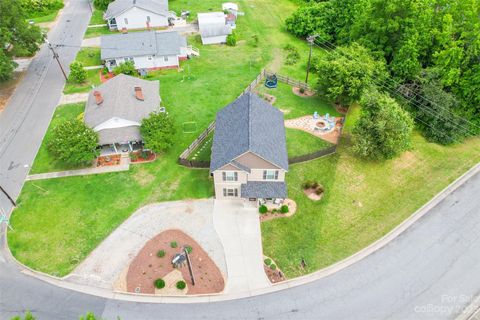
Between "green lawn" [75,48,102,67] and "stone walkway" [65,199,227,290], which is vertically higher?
"green lawn" [75,48,102,67]

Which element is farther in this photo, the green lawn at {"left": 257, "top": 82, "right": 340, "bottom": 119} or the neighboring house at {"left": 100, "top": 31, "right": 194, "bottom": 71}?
the neighboring house at {"left": 100, "top": 31, "right": 194, "bottom": 71}

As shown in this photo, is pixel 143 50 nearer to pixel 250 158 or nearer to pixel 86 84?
pixel 86 84

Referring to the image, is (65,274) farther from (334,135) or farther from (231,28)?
(231,28)

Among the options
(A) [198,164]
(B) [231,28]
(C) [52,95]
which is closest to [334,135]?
(A) [198,164]

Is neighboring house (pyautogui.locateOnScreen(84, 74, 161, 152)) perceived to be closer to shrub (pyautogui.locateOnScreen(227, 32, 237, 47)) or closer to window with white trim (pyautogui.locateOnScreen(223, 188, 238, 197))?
window with white trim (pyautogui.locateOnScreen(223, 188, 238, 197))

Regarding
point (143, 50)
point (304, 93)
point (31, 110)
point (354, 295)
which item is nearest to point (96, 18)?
point (143, 50)

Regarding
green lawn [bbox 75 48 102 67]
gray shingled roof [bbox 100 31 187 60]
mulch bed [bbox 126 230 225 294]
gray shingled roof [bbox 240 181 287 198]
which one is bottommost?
mulch bed [bbox 126 230 225 294]

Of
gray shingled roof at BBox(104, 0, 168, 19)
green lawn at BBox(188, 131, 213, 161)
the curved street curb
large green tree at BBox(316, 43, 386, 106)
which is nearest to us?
the curved street curb

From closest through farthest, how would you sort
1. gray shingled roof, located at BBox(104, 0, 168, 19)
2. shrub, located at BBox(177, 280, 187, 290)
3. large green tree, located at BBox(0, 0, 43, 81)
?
shrub, located at BBox(177, 280, 187, 290) < large green tree, located at BBox(0, 0, 43, 81) < gray shingled roof, located at BBox(104, 0, 168, 19)

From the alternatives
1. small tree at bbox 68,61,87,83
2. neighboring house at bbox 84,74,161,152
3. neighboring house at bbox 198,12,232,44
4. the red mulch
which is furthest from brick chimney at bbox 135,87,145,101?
the red mulch
